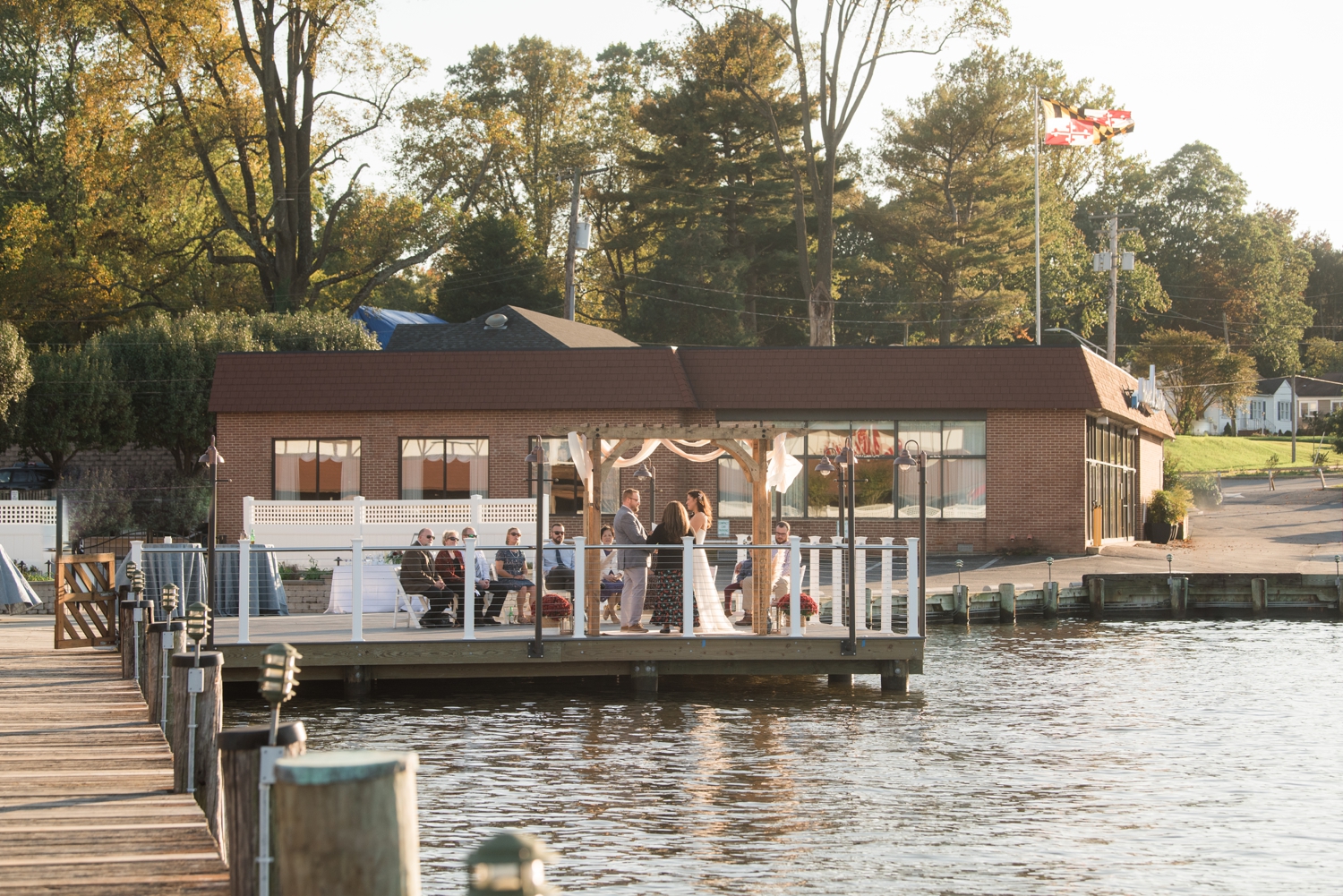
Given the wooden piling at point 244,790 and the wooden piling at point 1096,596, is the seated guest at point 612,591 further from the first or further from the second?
the wooden piling at point 1096,596

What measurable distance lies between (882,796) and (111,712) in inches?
255

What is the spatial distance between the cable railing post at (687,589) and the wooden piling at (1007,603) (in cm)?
1243

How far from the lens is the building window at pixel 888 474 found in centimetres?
3525

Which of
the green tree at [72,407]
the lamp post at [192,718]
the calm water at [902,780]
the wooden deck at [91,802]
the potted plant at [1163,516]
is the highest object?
the green tree at [72,407]

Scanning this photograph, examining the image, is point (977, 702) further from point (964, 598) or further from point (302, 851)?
point (302, 851)

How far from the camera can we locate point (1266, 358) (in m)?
91.1

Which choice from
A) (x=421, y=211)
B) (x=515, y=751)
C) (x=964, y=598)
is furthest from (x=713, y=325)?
(x=515, y=751)

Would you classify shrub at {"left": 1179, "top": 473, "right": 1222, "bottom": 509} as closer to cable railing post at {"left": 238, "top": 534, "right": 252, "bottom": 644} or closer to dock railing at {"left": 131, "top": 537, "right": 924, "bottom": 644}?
dock railing at {"left": 131, "top": 537, "right": 924, "bottom": 644}

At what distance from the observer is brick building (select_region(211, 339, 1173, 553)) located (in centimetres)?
3438

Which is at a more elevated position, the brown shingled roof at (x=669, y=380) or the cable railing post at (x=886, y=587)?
the brown shingled roof at (x=669, y=380)

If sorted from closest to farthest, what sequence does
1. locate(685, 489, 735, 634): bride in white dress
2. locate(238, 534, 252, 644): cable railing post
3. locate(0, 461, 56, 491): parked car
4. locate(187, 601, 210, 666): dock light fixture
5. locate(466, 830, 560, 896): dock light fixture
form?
locate(466, 830, 560, 896): dock light fixture < locate(187, 601, 210, 666): dock light fixture < locate(238, 534, 252, 644): cable railing post < locate(685, 489, 735, 634): bride in white dress < locate(0, 461, 56, 491): parked car

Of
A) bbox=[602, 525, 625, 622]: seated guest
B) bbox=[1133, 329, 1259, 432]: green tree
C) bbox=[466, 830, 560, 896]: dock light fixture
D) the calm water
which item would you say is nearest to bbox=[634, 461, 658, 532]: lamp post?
bbox=[602, 525, 625, 622]: seated guest

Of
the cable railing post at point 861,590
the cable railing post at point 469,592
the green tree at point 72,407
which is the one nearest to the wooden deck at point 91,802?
the cable railing post at point 469,592

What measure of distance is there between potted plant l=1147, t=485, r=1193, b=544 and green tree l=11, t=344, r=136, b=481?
29.5 meters
